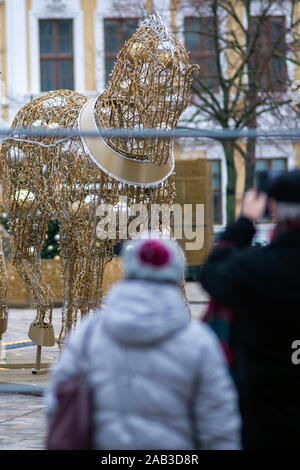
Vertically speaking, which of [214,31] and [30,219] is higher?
[214,31]

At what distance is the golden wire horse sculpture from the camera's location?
17.8ft

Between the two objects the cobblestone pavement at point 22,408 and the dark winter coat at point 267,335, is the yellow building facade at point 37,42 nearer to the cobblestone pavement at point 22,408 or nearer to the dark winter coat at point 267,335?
the cobblestone pavement at point 22,408

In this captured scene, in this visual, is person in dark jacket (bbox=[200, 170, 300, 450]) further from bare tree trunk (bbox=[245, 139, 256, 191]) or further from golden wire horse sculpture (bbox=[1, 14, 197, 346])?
bare tree trunk (bbox=[245, 139, 256, 191])

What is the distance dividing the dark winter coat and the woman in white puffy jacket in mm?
177

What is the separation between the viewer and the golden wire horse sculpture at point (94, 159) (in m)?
5.43

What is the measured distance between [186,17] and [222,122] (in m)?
3.79

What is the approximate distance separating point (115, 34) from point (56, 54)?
3050mm

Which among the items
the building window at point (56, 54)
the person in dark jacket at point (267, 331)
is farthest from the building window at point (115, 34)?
the person in dark jacket at point (267, 331)

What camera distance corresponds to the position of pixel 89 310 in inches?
235

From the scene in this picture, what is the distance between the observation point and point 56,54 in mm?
23062

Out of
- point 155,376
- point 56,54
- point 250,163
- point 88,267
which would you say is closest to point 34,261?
point 88,267

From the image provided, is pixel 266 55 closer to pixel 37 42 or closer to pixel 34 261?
pixel 37 42

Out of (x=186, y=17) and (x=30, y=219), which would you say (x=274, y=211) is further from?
(x=186, y=17)

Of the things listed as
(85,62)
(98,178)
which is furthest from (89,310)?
(85,62)
